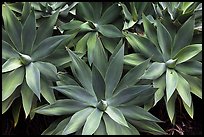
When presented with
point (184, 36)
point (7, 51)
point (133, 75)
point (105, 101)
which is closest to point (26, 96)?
point (7, 51)

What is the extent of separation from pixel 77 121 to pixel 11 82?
28 centimetres

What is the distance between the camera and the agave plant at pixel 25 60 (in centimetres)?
137

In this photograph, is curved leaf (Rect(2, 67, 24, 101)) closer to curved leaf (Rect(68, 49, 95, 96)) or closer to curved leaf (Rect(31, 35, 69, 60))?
curved leaf (Rect(31, 35, 69, 60))

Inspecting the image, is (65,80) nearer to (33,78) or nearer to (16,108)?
(33,78)

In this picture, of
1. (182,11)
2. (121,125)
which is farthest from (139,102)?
(182,11)

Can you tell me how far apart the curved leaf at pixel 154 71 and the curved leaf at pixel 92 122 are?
208 mm

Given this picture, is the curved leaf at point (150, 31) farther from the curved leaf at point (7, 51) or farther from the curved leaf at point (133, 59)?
the curved leaf at point (7, 51)

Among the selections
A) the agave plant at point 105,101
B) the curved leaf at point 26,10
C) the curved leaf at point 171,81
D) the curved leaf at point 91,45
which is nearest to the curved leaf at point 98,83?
the agave plant at point 105,101

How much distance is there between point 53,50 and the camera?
4.60ft

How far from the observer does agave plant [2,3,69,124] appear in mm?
1369

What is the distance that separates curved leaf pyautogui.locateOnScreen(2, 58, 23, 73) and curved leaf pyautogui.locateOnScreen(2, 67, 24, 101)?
0.09 ft

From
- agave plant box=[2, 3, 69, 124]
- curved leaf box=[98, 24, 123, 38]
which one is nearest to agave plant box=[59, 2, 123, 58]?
curved leaf box=[98, 24, 123, 38]

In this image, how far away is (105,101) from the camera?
1338 millimetres

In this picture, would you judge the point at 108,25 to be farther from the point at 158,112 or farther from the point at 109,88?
the point at 158,112
